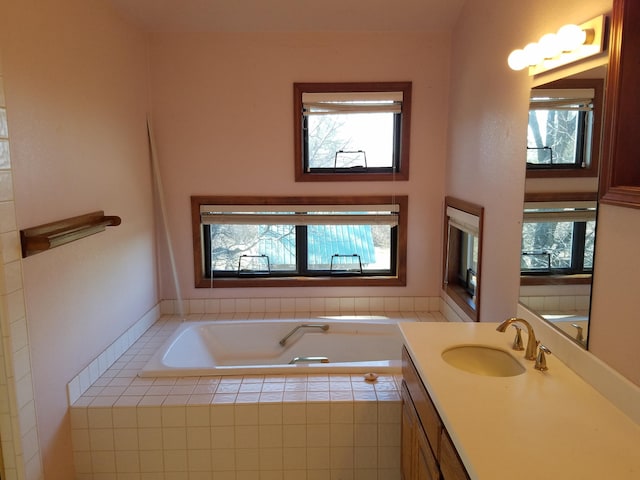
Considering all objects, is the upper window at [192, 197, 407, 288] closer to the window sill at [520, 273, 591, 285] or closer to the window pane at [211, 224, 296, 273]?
the window pane at [211, 224, 296, 273]

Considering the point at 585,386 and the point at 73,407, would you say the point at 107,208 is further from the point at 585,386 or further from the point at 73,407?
the point at 585,386

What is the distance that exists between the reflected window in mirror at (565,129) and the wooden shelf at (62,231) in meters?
1.97

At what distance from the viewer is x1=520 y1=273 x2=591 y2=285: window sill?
1604 millimetres

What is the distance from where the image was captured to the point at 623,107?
141cm

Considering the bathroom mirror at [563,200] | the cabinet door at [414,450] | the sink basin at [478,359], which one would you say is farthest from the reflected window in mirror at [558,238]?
the cabinet door at [414,450]

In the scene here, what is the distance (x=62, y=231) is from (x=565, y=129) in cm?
204

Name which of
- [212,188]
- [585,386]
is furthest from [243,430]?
[212,188]

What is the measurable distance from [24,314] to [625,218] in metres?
2.11

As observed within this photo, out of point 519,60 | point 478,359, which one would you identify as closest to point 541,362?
point 478,359

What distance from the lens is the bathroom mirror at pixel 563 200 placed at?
1.57 metres

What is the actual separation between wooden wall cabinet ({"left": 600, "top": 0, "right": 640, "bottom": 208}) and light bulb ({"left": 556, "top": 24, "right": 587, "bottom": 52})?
130mm

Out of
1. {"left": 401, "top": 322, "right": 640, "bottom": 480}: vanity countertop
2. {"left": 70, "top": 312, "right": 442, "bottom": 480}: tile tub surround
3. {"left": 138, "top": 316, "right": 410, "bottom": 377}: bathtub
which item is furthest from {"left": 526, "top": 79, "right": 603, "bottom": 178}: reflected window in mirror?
{"left": 138, "top": 316, "right": 410, "bottom": 377}: bathtub

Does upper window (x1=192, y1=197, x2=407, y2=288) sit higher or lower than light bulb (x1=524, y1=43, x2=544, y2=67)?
lower

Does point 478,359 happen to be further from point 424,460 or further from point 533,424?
point 533,424
